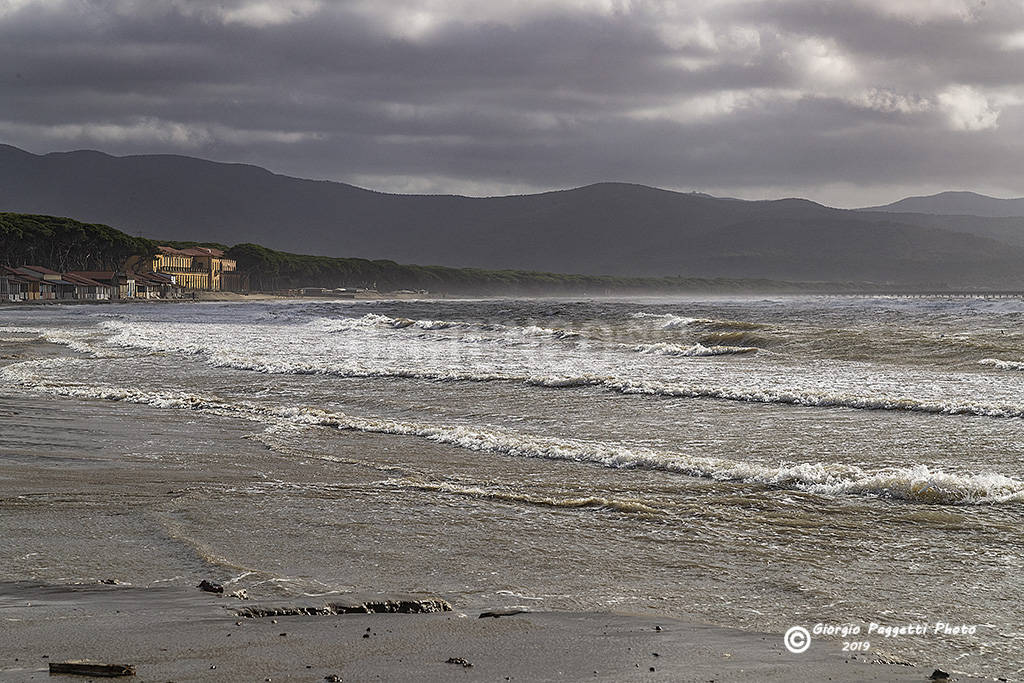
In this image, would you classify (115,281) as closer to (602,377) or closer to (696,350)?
(696,350)

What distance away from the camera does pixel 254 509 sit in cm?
798

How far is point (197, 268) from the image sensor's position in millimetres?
164250

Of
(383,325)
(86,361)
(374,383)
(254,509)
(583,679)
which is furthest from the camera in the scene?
(383,325)

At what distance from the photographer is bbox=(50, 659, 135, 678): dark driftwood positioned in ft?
14.1

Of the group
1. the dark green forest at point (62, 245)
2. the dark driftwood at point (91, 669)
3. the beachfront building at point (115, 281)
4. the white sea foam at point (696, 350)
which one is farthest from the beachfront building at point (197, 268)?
the dark driftwood at point (91, 669)

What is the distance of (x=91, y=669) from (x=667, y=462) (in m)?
6.81

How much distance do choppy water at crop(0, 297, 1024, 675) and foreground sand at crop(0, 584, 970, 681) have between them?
388 mm

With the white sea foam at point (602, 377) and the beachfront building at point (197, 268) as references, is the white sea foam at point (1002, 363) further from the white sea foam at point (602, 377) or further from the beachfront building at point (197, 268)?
the beachfront building at point (197, 268)

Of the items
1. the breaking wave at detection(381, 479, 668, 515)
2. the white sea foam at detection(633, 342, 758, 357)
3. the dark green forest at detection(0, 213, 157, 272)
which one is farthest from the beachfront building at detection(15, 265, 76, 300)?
the breaking wave at detection(381, 479, 668, 515)

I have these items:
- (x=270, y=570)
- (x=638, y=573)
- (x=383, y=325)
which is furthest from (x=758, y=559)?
(x=383, y=325)

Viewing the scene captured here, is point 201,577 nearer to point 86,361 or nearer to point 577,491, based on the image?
point 577,491

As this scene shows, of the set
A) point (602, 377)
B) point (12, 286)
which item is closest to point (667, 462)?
point (602, 377)

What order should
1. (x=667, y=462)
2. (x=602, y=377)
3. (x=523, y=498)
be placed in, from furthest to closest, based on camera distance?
(x=602, y=377), (x=667, y=462), (x=523, y=498)

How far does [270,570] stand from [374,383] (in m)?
13.2
